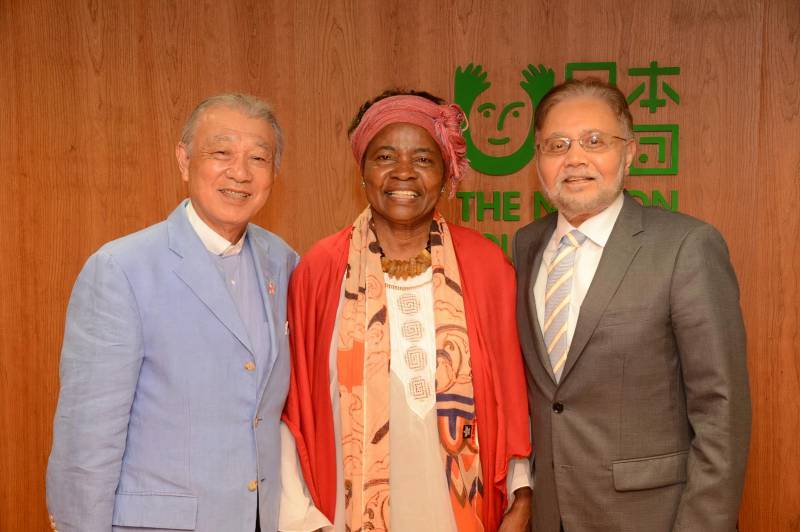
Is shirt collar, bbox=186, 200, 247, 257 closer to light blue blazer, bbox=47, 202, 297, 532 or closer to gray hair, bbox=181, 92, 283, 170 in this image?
light blue blazer, bbox=47, 202, 297, 532

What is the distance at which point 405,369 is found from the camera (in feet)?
8.07

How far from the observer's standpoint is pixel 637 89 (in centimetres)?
358

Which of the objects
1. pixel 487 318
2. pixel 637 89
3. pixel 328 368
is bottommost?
pixel 328 368

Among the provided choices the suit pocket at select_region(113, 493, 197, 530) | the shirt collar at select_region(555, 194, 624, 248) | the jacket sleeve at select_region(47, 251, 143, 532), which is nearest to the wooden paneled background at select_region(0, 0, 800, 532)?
the shirt collar at select_region(555, 194, 624, 248)

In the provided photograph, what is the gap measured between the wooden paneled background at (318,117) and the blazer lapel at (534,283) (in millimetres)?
1144

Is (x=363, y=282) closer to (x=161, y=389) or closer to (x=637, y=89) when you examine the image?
(x=161, y=389)

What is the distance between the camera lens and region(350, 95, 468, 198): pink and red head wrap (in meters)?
2.56

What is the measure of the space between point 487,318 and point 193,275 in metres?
1.03

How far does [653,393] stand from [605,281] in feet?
1.26

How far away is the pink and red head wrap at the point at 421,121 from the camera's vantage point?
256cm

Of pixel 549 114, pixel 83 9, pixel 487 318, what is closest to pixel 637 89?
pixel 549 114

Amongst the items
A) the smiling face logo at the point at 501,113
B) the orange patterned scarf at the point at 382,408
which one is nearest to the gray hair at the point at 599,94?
the orange patterned scarf at the point at 382,408

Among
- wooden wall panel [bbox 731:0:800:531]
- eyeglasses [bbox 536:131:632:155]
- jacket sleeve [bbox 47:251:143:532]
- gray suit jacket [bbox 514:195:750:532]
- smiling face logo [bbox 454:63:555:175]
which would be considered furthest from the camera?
smiling face logo [bbox 454:63:555:175]

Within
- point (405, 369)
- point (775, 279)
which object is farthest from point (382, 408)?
point (775, 279)
